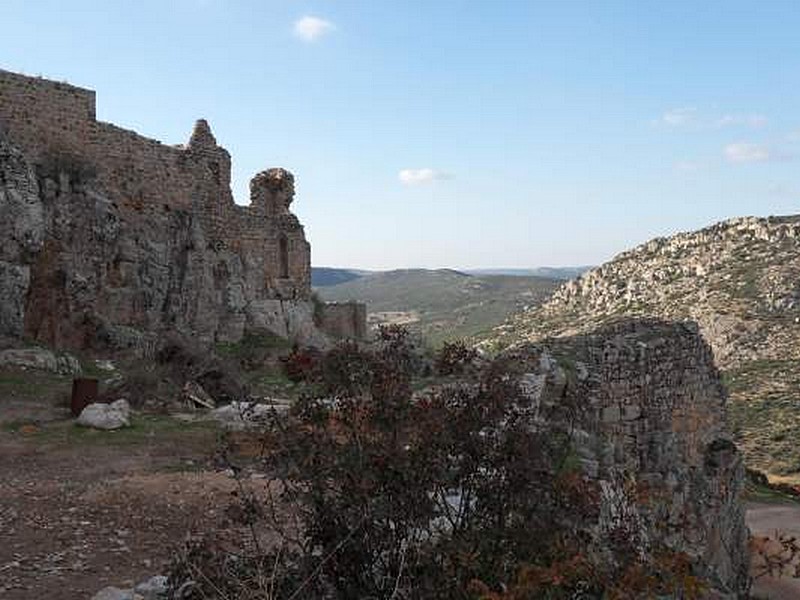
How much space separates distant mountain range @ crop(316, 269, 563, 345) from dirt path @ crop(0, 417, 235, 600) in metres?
57.6

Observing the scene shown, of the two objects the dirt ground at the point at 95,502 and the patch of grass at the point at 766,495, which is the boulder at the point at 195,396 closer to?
the dirt ground at the point at 95,502

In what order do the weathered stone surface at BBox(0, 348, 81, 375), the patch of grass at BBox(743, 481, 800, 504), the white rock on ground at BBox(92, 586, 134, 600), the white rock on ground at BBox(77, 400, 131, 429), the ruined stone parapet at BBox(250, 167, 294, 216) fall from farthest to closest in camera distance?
the patch of grass at BBox(743, 481, 800, 504), the ruined stone parapet at BBox(250, 167, 294, 216), the weathered stone surface at BBox(0, 348, 81, 375), the white rock on ground at BBox(77, 400, 131, 429), the white rock on ground at BBox(92, 586, 134, 600)

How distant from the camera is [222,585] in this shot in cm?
388

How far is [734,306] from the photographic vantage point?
47.0m

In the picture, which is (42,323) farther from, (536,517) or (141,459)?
(536,517)

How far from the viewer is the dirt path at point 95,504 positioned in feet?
18.5

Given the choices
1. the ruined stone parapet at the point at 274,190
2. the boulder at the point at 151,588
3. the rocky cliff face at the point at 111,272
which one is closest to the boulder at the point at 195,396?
the rocky cliff face at the point at 111,272

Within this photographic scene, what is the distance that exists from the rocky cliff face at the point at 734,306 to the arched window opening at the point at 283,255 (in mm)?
12170

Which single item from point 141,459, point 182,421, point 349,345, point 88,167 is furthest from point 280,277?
point 349,345

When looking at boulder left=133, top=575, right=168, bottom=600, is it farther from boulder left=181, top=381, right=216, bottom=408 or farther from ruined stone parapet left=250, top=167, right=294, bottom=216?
ruined stone parapet left=250, top=167, right=294, bottom=216

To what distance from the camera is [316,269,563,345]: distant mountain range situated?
280ft

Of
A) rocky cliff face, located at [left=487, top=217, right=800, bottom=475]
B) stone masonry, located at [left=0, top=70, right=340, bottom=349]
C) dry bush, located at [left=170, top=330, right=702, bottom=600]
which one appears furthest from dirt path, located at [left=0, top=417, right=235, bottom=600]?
rocky cliff face, located at [left=487, top=217, right=800, bottom=475]

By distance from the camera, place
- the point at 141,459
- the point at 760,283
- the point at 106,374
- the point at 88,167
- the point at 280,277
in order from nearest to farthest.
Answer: the point at 141,459
the point at 106,374
the point at 88,167
the point at 280,277
the point at 760,283

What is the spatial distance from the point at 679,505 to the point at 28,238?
13057mm
